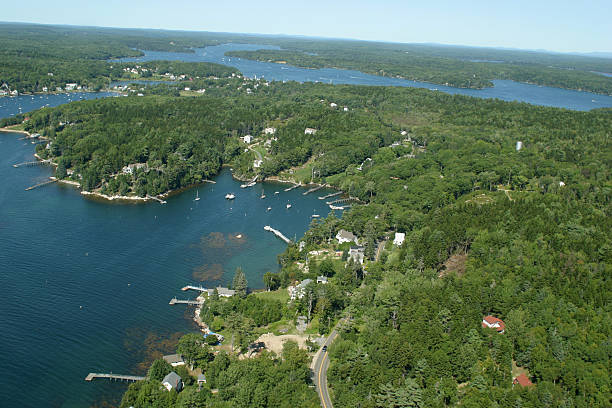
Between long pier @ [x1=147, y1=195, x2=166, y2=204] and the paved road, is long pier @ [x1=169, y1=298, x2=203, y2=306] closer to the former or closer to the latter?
the paved road

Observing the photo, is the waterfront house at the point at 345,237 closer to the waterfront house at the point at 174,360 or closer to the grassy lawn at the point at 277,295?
the grassy lawn at the point at 277,295

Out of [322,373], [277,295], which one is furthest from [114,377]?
[277,295]

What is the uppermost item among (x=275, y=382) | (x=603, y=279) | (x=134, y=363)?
(x=603, y=279)

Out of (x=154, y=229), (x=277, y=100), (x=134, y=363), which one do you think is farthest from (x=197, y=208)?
(x=277, y=100)

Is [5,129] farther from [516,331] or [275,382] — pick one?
[516,331]

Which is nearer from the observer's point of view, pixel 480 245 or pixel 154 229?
pixel 480 245

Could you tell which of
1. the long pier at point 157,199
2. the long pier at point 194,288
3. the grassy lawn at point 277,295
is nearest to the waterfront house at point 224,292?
the long pier at point 194,288

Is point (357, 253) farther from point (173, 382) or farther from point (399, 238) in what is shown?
point (173, 382)
